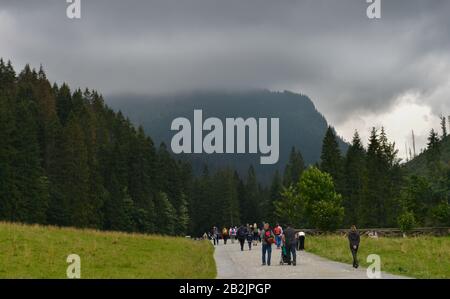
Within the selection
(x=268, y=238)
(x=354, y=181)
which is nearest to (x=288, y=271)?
(x=268, y=238)

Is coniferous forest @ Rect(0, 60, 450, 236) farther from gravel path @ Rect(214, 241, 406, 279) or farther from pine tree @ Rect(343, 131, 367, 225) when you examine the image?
gravel path @ Rect(214, 241, 406, 279)

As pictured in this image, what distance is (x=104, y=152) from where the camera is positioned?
94.1m

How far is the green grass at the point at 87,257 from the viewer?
20062 mm

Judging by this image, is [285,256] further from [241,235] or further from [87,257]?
[241,235]

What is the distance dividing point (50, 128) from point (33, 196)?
1933cm

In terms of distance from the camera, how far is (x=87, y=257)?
2436cm

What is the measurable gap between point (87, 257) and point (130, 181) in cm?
7230

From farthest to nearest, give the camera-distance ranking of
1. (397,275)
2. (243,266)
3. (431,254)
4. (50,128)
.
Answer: (50,128)
(431,254)
(243,266)
(397,275)

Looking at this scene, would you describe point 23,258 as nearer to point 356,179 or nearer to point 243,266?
point 243,266

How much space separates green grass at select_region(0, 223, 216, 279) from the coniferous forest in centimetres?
3288

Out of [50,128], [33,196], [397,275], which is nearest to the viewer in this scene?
[397,275]

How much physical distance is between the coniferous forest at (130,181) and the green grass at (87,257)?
108ft

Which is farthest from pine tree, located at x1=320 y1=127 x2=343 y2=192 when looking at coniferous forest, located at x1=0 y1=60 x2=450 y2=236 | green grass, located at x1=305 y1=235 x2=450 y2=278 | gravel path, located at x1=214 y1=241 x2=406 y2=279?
gravel path, located at x1=214 y1=241 x2=406 y2=279

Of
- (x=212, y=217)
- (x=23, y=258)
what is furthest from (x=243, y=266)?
(x=212, y=217)
